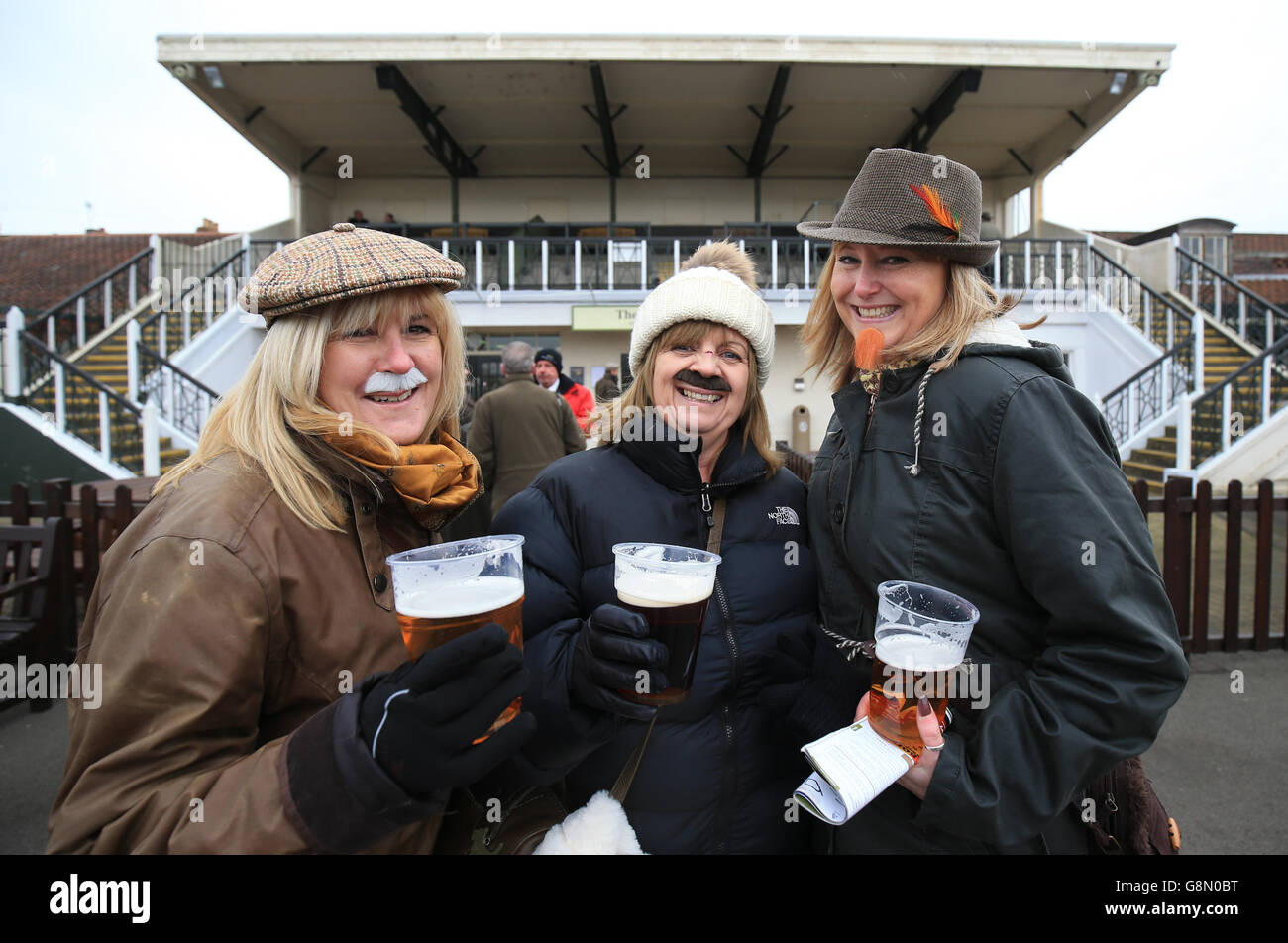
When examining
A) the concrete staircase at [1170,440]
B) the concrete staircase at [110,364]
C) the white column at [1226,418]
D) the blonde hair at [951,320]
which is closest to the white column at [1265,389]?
the white column at [1226,418]

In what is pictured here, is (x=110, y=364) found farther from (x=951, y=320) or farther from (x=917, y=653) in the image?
(x=917, y=653)

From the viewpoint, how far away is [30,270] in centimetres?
2659

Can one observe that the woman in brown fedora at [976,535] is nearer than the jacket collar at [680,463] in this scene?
Yes

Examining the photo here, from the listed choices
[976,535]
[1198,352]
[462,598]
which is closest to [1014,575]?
[976,535]

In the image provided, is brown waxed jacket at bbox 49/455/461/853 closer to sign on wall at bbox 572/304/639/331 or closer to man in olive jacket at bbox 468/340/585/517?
man in olive jacket at bbox 468/340/585/517

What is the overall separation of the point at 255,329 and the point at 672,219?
1117 cm

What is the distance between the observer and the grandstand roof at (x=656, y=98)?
13781 millimetres

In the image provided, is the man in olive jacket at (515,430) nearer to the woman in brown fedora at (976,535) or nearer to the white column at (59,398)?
the woman in brown fedora at (976,535)

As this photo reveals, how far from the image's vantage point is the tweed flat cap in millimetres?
1355

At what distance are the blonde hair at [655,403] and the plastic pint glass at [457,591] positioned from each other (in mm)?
780

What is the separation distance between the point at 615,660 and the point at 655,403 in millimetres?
887

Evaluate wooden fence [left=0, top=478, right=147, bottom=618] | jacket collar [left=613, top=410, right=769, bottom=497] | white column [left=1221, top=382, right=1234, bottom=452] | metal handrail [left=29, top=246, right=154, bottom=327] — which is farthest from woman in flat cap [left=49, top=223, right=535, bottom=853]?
metal handrail [left=29, top=246, right=154, bottom=327]

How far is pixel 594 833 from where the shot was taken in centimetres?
142
